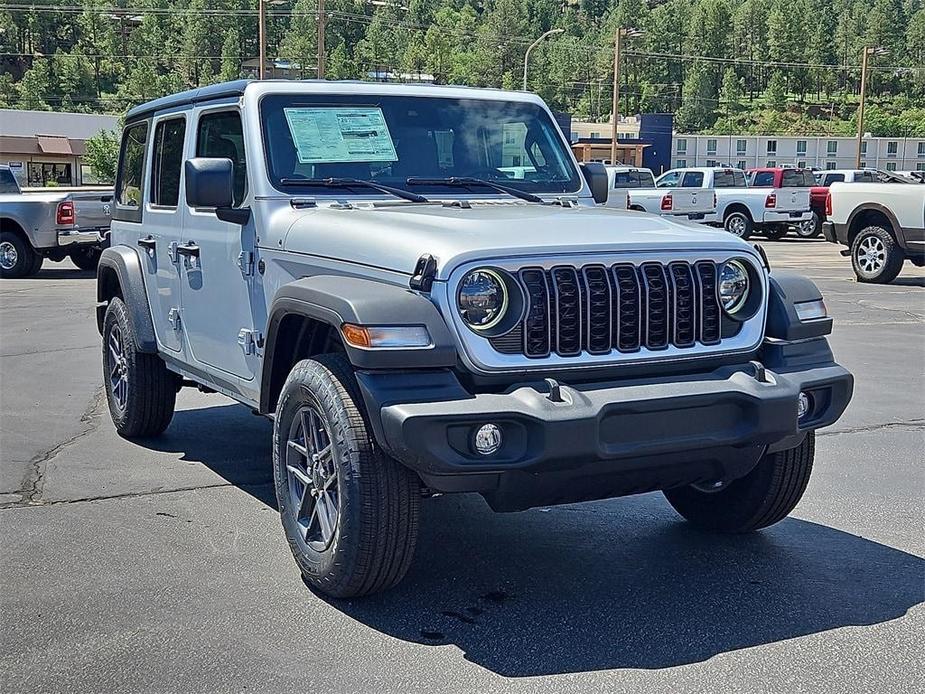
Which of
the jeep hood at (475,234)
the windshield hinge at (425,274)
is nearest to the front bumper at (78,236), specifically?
the jeep hood at (475,234)

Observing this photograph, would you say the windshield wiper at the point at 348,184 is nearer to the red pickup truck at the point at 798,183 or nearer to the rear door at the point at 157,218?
the rear door at the point at 157,218

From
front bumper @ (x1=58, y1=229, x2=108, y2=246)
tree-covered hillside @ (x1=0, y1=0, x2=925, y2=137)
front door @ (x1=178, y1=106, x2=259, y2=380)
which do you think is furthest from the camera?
tree-covered hillside @ (x1=0, y1=0, x2=925, y2=137)

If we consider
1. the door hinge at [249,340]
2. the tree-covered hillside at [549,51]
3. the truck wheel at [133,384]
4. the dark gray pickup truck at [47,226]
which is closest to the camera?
the door hinge at [249,340]

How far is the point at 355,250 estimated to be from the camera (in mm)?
4617

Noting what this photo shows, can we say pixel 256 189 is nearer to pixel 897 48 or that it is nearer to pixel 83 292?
pixel 83 292

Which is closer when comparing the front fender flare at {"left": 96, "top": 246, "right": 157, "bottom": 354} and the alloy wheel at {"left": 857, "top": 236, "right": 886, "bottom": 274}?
the front fender flare at {"left": 96, "top": 246, "right": 157, "bottom": 354}

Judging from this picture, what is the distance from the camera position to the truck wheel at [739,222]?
27688 millimetres

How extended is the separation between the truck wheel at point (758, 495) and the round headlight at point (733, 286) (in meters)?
0.66

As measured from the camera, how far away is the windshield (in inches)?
218

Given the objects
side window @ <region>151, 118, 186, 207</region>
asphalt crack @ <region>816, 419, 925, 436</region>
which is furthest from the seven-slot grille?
asphalt crack @ <region>816, 419, 925, 436</region>

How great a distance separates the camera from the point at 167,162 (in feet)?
21.8

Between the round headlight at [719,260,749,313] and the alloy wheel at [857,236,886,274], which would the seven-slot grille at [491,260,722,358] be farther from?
the alloy wheel at [857,236,886,274]

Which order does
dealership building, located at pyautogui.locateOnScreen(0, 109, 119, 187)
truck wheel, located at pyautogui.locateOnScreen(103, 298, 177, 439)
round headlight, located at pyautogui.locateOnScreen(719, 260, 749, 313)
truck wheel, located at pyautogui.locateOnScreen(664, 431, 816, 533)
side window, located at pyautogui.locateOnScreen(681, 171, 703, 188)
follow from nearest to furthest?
round headlight, located at pyautogui.locateOnScreen(719, 260, 749, 313) → truck wheel, located at pyautogui.locateOnScreen(664, 431, 816, 533) → truck wheel, located at pyautogui.locateOnScreen(103, 298, 177, 439) → side window, located at pyautogui.locateOnScreen(681, 171, 703, 188) → dealership building, located at pyautogui.locateOnScreen(0, 109, 119, 187)

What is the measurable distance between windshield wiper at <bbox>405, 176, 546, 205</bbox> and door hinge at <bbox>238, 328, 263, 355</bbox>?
1.02m
